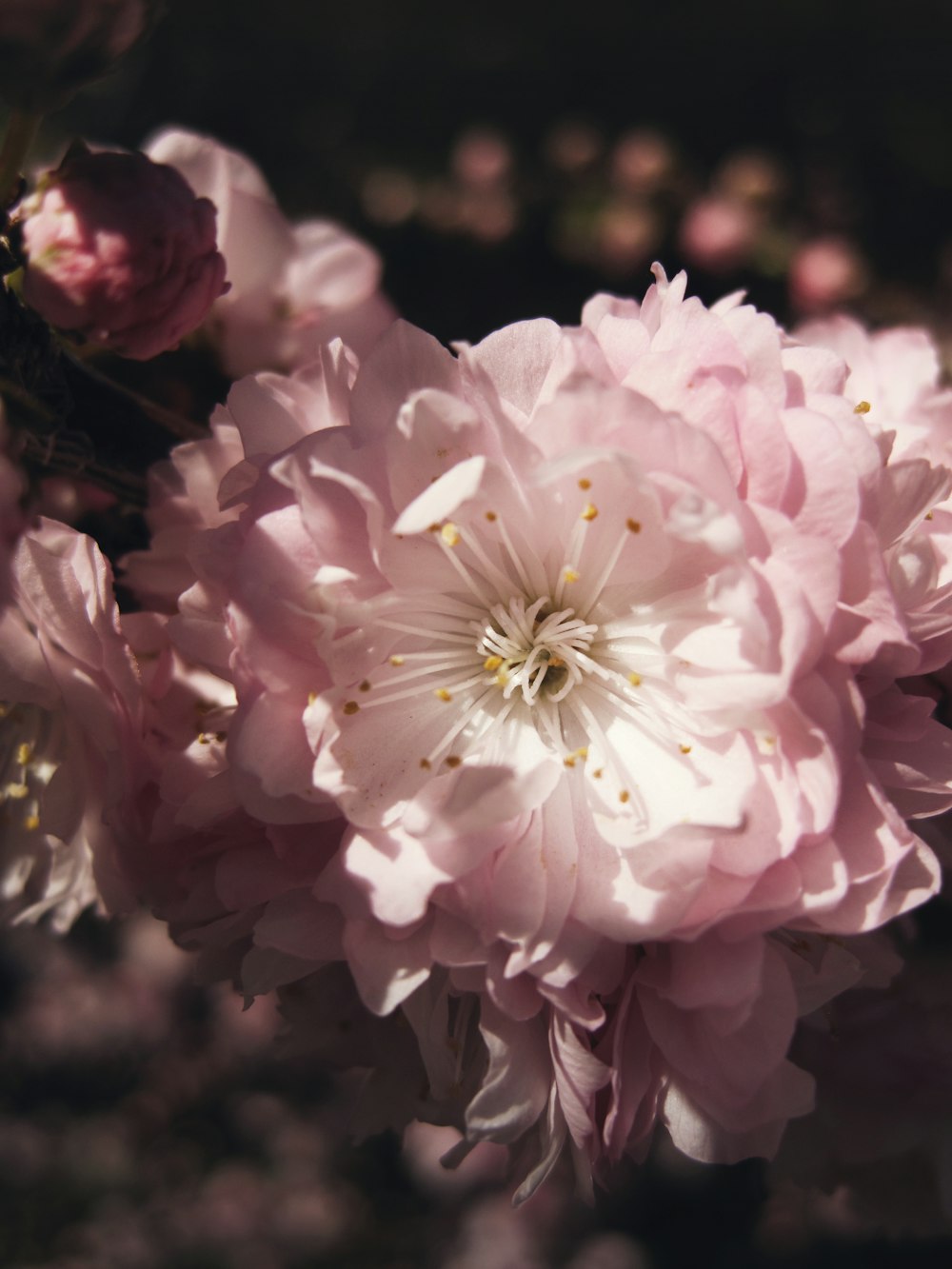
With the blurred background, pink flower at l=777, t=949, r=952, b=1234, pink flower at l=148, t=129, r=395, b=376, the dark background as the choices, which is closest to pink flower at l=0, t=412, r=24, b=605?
pink flower at l=148, t=129, r=395, b=376

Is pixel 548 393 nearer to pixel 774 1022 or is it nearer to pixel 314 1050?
pixel 774 1022

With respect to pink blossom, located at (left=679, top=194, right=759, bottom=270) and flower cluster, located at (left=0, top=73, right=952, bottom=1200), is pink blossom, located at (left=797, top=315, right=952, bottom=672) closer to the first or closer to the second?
flower cluster, located at (left=0, top=73, right=952, bottom=1200)

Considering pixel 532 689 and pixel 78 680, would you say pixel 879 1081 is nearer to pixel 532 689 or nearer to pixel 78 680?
pixel 532 689

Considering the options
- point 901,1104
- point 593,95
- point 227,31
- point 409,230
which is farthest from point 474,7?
point 901,1104

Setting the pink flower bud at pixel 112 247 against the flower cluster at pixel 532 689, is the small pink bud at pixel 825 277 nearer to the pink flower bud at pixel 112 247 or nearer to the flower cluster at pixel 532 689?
the flower cluster at pixel 532 689

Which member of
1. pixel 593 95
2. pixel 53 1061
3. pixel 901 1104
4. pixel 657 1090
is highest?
pixel 593 95

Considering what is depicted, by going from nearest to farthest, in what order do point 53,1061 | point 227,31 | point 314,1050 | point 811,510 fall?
point 811,510 → point 314,1050 → point 53,1061 → point 227,31
